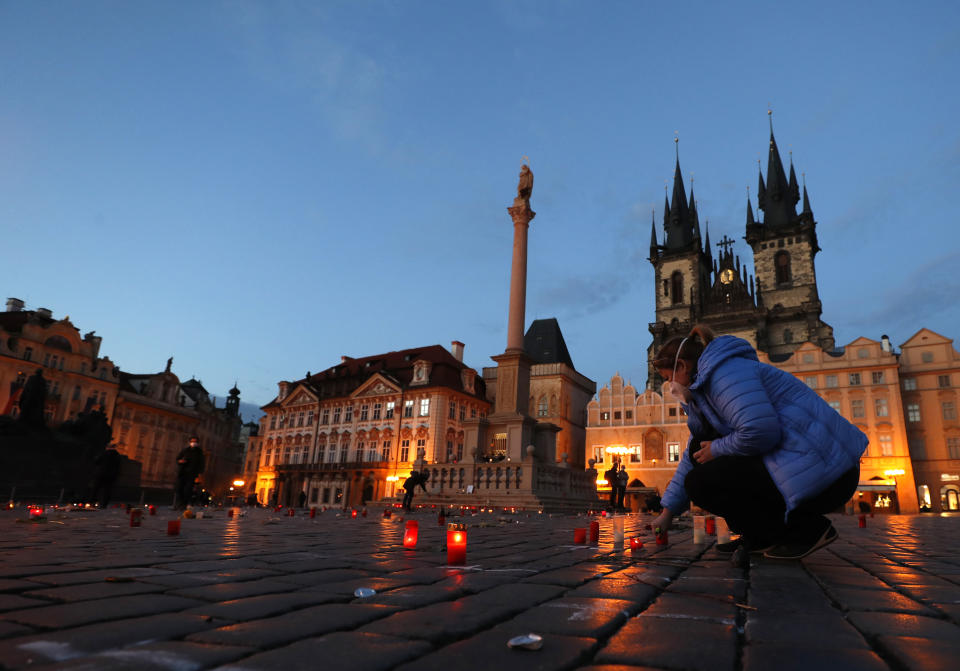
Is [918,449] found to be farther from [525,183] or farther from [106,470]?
[106,470]

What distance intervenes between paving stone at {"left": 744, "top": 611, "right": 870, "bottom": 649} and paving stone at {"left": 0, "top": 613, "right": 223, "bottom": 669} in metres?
1.85

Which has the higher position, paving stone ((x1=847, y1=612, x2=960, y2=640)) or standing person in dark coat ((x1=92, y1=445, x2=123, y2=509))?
standing person in dark coat ((x1=92, y1=445, x2=123, y2=509))

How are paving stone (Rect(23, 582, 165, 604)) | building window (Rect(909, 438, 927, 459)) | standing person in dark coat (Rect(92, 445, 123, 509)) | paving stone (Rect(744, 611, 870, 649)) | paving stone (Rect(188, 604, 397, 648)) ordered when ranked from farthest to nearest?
building window (Rect(909, 438, 927, 459))
standing person in dark coat (Rect(92, 445, 123, 509))
paving stone (Rect(23, 582, 165, 604))
paving stone (Rect(744, 611, 870, 649))
paving stone (Rect(188, 604, 397, 648))

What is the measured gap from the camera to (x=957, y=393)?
1780 inches

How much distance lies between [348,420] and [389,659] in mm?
54743

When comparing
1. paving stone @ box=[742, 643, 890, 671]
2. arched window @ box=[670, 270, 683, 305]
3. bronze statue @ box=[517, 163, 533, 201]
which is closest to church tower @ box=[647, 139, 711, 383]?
arched window @ box=[670, 270, 683, 305]

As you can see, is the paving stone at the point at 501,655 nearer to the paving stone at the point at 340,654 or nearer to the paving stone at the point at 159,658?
the paving stone at the point at 340,654

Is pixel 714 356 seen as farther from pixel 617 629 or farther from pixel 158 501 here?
pixel 158 501

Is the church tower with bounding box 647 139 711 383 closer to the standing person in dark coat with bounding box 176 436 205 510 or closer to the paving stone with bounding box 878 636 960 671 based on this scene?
the standing person in dark coat with bounding box 176 436 205 510

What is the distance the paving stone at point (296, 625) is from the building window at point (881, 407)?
2068 inches

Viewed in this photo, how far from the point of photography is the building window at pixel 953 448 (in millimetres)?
44375

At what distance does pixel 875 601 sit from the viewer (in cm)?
291

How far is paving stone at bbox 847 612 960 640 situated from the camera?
84.5 inches

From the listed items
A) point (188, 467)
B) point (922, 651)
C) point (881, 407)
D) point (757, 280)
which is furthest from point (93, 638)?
point (757, 280)
